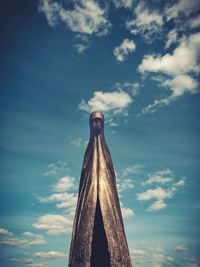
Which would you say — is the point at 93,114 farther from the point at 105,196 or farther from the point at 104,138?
the point at 105,196

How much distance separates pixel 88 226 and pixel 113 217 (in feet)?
5.45

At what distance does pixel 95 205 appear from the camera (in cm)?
1540

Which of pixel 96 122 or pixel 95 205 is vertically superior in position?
pixel 96 122

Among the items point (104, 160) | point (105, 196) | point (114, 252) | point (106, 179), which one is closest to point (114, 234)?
point (114, 252)

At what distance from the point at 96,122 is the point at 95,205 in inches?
270

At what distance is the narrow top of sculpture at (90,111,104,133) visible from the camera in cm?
1966

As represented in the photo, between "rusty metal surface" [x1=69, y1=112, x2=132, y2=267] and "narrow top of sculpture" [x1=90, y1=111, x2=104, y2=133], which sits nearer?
"rusty metal surface" [x1=69, y1=112, x2=132, y2=267]

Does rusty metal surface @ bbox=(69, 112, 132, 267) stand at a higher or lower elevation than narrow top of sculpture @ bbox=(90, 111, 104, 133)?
lower

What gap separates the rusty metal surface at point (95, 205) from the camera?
45.1ft

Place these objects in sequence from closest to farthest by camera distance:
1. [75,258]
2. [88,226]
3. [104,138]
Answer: [75,258] → [88,226] → [104,138]

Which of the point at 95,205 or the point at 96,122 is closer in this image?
the point at 95,205

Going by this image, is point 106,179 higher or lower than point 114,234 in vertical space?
higher

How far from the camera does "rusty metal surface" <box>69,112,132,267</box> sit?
1374 centimetres

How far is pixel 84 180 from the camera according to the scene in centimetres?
1748
